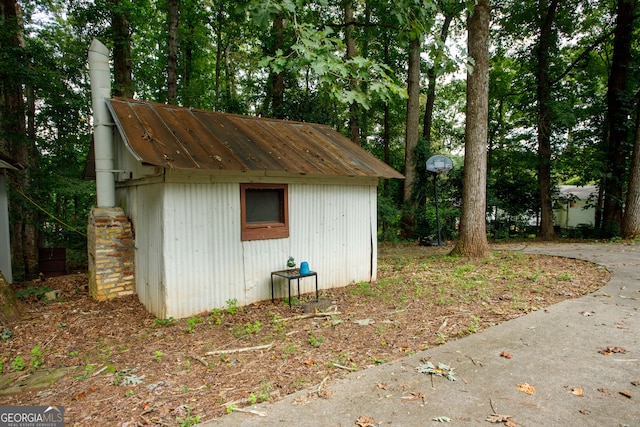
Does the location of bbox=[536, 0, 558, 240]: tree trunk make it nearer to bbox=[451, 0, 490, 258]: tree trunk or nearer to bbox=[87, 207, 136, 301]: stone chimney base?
bbox=[451, 0, 490, 258]: tree trunk

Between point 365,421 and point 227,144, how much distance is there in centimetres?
453

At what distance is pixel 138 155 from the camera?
443 cm

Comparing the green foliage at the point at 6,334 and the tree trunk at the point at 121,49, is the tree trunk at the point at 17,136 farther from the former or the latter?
the green foliage at the point at 6,334

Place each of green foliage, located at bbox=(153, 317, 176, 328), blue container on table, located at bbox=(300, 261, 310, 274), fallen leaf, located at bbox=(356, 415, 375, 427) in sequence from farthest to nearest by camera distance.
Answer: blue container on table, located at bbox=(300, 261, 310, 274), green foliage, located at bbox=(153, 317, 176, 328), fallen leaf, located at bbox=(356, 415, 375, 427)

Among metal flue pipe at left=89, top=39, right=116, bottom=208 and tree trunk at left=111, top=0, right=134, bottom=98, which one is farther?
tree trunk at left=111, top=0, right=134, bottom=98

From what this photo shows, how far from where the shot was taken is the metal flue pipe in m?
5.70

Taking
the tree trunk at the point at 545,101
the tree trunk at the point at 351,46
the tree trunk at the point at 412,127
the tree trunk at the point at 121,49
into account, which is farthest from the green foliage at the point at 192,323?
the tree trunk at the point at 545,101

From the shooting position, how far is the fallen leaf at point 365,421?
8.16 feet

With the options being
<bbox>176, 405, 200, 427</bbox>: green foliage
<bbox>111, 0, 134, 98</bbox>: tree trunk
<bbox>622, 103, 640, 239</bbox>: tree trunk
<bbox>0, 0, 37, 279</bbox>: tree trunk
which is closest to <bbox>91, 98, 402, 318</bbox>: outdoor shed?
<bbox>176, 405, 200, 427</bbox>: green foliage

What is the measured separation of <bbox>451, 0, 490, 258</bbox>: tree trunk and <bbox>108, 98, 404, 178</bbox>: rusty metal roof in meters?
2.73

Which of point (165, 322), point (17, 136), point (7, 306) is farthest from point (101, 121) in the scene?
point (17, 136)

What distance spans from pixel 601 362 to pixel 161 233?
5350 millimetres

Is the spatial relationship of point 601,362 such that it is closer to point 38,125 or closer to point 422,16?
point 422,16

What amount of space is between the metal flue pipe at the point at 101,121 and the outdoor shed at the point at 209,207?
0.02m
